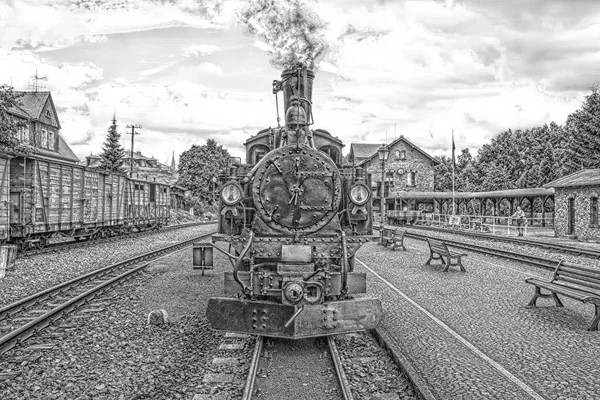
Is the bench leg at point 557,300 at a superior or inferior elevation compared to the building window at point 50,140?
inferior

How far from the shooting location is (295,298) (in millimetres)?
6262

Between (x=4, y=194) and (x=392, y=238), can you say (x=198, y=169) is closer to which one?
(x=392, y=238)

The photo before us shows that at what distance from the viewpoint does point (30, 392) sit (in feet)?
17.5

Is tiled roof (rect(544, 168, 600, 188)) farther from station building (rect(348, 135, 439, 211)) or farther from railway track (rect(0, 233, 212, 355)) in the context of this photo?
station building (rect(348, 135, 439, 211))

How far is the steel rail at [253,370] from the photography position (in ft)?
16.5

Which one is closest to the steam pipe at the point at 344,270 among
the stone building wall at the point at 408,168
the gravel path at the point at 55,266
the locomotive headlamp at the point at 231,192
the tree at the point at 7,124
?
the locomotive headlamp at the point at 231,192

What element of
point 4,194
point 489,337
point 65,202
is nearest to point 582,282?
point 489,337

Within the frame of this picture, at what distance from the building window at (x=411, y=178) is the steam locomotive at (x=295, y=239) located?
4887cm

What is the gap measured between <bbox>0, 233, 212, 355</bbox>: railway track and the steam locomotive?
10.1 ft

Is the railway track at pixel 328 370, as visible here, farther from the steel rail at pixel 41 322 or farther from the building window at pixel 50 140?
the building window at pixel 50 140

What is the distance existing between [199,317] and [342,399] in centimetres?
414

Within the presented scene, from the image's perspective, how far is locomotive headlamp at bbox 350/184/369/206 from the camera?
24.6ft

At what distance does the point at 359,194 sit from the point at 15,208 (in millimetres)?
13783

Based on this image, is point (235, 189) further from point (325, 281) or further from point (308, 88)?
point (308, 88)
